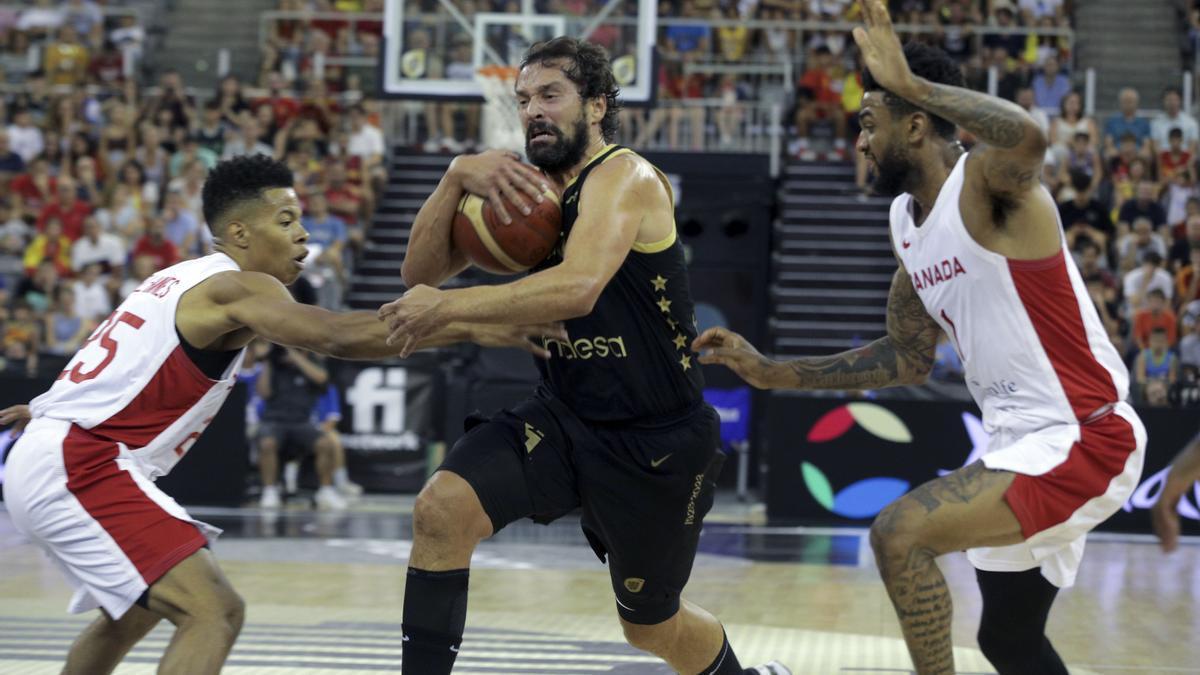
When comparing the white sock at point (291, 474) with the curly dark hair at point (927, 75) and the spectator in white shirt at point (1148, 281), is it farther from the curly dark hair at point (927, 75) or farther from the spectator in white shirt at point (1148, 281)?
the curly dark hair at point (927, 75)

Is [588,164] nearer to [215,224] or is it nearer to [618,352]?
[618,352]

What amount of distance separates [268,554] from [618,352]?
19.4 feet

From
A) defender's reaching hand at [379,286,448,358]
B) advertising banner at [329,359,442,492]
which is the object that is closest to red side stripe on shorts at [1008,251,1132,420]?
defender's reaching hand at [379,286,448,358]

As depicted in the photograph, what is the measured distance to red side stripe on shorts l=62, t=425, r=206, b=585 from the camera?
4281 mm

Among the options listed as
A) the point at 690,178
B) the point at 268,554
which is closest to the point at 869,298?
the point at 690,178

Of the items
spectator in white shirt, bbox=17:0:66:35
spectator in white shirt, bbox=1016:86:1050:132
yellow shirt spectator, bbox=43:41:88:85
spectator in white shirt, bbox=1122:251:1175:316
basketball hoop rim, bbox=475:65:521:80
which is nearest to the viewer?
basketball hoop rim, bbox=475:65:521:80

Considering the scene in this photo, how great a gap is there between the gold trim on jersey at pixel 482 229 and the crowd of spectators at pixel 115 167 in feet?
30.0

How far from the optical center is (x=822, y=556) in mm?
10398

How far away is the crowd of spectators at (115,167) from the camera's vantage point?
14008mm

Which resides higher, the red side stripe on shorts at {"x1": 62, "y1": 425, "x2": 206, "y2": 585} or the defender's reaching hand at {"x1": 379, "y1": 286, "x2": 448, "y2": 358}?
the defender's reaching hand at {"x1": 379, "y1": 286, "x2": 448, "y2": 358}

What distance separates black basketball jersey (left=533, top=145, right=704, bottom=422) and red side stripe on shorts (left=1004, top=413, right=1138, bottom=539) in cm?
116

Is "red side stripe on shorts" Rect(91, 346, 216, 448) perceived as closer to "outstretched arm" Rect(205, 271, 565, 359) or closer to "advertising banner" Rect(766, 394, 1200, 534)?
"outstretched arm" Rect(205, 271, 565, 359)

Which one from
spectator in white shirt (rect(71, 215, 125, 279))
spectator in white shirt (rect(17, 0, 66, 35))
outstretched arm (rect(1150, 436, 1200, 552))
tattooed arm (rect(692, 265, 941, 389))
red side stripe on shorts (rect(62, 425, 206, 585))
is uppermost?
spectator in white shirt (rect(17, 0, 66, 35))

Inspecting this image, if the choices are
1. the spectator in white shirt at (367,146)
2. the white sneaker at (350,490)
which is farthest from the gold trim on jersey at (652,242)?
the spectator in white shirt at (367,146)
